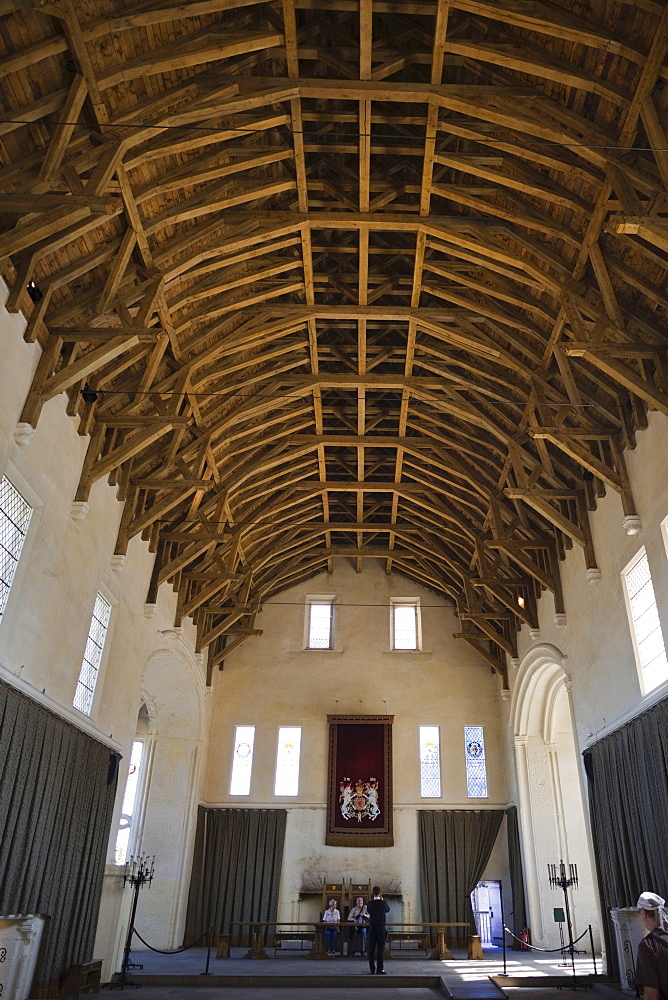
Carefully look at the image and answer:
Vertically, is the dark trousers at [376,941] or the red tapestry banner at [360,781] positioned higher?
the red tapestry banner at [360,781]

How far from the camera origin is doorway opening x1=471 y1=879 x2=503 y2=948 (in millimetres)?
17703

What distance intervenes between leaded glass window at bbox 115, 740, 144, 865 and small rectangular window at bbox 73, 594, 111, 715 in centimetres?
525

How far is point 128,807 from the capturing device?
671 inches

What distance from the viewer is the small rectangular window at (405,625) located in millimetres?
20781

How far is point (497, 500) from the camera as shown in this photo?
14844 mm

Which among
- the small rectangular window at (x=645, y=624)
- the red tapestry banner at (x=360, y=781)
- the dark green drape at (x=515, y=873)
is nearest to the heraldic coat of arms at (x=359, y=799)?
the red tapestry banner at (x=360, y=781)

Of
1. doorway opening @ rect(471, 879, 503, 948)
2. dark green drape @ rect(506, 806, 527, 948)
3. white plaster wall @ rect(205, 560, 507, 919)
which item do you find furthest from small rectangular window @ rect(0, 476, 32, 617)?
doorway opening @ rect(471, 879, 503, 948)

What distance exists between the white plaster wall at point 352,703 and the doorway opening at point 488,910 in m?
0.33

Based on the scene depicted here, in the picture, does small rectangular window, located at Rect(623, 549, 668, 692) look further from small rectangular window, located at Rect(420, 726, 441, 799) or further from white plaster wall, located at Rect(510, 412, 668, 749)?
small rectangular window, located at Rect(420, 726, 441, 799)

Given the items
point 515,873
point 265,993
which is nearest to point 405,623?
point 515,873

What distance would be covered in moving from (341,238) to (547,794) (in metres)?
12.3

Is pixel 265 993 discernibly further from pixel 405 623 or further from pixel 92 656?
pixel 405 623

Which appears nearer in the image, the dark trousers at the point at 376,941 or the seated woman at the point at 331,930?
the dark trousers at the point at 376,941

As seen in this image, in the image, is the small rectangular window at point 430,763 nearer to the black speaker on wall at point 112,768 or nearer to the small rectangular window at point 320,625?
the small rectangular window at point 320,625
